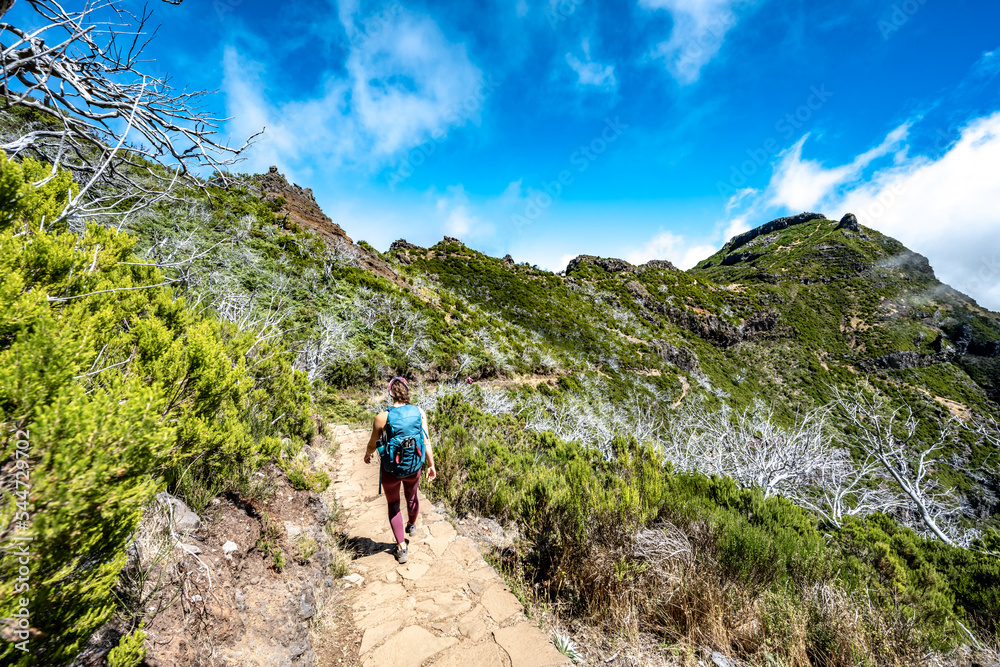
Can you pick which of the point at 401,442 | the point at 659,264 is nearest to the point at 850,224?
the point at 659,264

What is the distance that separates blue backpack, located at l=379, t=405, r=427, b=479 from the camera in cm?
302

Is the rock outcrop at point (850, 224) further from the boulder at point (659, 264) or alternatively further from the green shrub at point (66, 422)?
the green shrub at point (66, 422)

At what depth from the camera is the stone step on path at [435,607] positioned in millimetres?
2168

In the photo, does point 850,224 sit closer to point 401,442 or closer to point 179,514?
point 401,442

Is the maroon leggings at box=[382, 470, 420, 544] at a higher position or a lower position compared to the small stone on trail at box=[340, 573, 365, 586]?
higher

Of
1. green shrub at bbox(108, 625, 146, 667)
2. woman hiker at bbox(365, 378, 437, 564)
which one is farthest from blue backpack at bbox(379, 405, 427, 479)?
Result: green shrub at bbox(108, 625, 146, 667)

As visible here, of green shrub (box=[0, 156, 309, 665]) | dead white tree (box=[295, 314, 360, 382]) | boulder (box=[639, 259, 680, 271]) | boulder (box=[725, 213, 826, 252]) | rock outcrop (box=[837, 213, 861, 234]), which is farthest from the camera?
boulder (box=[725, 213, 826, 252])

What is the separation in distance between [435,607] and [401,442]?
1227 mm

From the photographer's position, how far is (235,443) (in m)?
2.57

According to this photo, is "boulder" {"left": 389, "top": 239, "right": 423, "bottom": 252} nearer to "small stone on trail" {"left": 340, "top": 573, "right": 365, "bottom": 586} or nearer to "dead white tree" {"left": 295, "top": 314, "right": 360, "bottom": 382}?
"dead white tree" {"left": 295, "top": 314, "right": 360, "bottom": 382}

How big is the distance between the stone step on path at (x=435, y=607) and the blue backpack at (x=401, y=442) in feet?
2.68

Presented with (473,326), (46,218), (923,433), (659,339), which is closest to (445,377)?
(473,326)

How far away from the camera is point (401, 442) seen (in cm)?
302

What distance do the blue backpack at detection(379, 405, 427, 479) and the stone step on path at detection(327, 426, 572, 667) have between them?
0.82 meters
